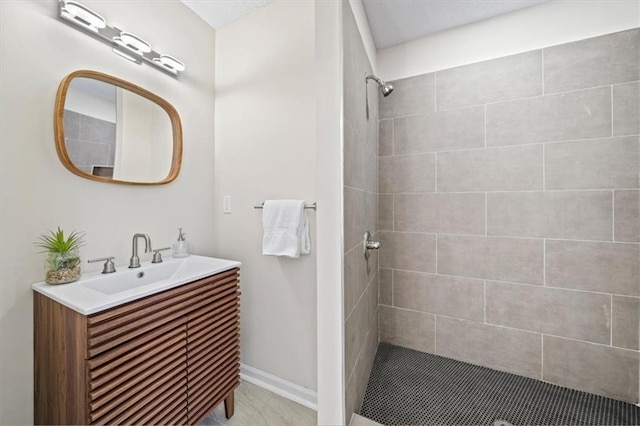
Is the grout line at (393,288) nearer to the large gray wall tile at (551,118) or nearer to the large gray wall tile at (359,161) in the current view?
the large gray wall tile at (359,161)

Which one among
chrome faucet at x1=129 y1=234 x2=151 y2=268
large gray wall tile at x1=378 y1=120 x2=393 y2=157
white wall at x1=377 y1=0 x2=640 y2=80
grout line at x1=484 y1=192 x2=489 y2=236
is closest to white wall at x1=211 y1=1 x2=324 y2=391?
chrome faucet at x1=129 y1=234 x2=151 y2=268

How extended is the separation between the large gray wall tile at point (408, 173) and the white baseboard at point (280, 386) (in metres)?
1.40

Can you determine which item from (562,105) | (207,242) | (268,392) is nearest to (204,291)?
(207,242)

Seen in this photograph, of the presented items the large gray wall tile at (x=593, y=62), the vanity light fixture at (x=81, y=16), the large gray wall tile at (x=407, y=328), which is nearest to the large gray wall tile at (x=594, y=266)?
the large gray wall tile at (x=407, y=328)

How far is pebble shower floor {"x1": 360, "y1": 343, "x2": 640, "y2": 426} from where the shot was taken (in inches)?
49.4

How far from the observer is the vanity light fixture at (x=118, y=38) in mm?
1162

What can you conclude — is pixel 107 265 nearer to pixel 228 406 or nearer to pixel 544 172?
pixel 228 406

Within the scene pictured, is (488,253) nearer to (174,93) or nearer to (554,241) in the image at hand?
(554,241)

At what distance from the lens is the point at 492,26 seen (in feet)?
5.19

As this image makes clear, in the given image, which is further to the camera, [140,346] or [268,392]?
[268,392]

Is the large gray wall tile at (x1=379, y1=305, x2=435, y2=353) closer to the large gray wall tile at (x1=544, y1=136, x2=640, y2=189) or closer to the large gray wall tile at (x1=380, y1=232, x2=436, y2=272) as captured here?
the large gray wall tile at (x1=380, y1=232, x2=436, y2=272)

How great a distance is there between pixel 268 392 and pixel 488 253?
63.9 inches

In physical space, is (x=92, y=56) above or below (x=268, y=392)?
above

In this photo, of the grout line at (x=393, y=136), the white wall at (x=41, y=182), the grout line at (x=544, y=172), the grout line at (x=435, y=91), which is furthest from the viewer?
the grout line at (x=393, y=136)
